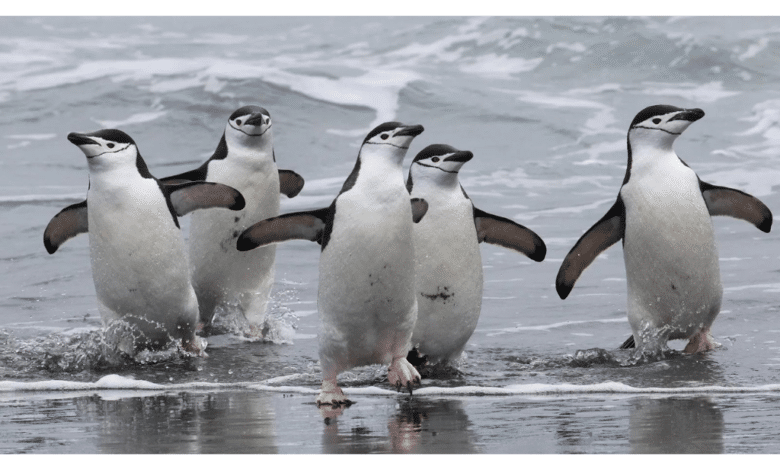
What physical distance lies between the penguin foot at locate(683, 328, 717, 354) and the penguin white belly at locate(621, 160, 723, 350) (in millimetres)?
40

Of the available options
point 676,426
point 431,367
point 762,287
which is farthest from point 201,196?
point 762,287

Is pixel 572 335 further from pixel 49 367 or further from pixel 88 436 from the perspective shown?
pixel 88 436

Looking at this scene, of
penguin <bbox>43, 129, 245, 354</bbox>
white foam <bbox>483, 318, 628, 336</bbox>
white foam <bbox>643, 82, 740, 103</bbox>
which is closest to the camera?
penguin <bbox>43, 129, 245, 354</bbox>

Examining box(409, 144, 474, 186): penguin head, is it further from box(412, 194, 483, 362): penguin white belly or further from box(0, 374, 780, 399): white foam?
box(0, 374, 780, 399): white foam

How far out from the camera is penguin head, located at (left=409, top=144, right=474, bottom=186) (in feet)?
15.7

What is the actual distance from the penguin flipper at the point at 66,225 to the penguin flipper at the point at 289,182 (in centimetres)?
133

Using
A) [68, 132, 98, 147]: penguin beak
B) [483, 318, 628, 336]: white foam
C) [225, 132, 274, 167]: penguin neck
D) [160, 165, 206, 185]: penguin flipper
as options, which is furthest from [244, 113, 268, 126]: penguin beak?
[483, 318, 628, 336]: white foam

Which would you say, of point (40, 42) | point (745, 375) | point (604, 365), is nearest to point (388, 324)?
point (604, 365)

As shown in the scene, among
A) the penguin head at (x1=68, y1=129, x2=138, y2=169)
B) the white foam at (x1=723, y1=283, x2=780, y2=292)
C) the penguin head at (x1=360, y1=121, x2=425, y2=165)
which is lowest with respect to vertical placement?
the white foam at (x1=723, y1=283, x2=780, y2=292)

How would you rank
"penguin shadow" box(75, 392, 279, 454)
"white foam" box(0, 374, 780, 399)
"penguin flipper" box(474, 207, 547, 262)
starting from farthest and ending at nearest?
"penguin flipper" box(474, 207, 547, 262)
"white foam" box(0, 374, 780, 399)
"penguin shadow" box(75, 392, 279, 454)

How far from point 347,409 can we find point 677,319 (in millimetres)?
1937

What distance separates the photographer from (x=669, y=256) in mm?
5312

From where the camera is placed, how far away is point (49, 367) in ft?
17.2

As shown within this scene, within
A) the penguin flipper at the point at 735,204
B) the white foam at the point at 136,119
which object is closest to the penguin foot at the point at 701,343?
the penguin flipper at the point at 735,204
